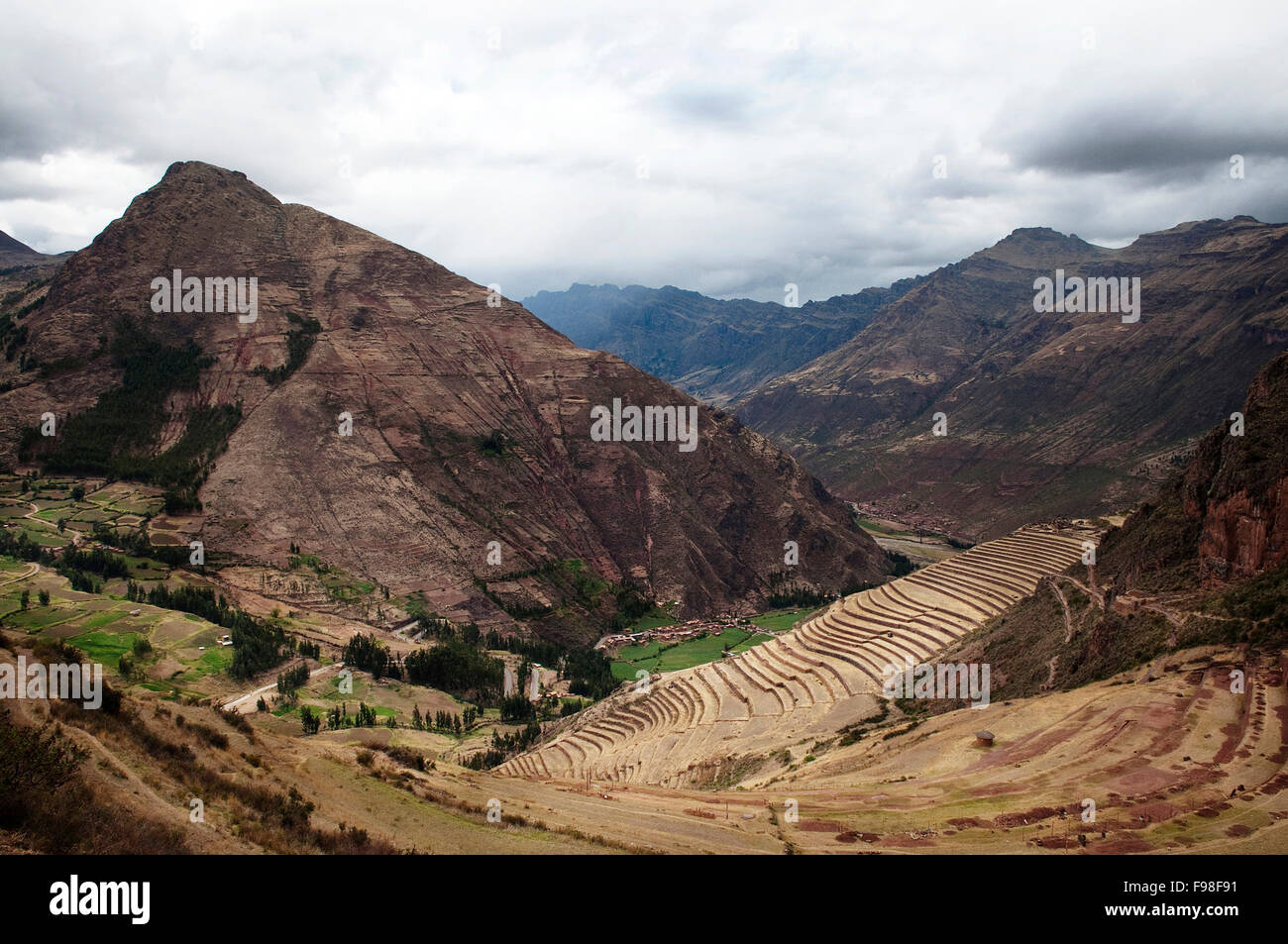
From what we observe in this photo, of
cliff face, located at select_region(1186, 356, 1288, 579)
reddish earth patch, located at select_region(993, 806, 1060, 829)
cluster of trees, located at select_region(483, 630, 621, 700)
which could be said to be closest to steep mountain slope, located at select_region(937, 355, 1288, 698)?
cliff face, located at select_region(1186, 356, 1288, 579)

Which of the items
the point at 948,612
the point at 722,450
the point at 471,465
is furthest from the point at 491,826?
the point at 722,450

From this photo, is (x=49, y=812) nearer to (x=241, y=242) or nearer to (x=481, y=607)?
(x=481, y=607)

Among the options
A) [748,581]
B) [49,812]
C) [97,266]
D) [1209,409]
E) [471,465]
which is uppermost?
[97,266]

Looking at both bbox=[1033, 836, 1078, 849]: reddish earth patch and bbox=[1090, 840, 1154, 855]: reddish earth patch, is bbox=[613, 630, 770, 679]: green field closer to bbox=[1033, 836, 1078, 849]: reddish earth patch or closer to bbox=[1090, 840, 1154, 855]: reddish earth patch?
bbox=[1033, 836, 1078, 849]: reddish earth patch

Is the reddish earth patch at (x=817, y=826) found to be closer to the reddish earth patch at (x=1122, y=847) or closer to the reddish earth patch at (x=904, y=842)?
the reddish earth patch at (x=904, y=842)

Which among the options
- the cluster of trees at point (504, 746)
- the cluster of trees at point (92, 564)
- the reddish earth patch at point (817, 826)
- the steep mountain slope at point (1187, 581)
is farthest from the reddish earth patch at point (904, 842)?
the cluster of trees at point (92, 564)

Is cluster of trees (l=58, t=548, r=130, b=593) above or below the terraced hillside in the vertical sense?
above
